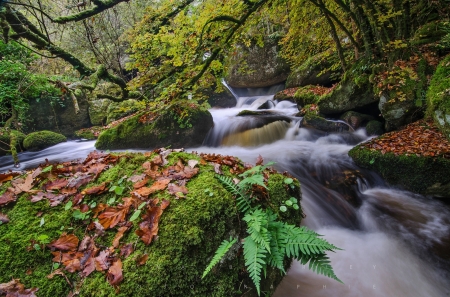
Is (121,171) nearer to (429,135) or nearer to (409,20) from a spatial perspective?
(429,135)

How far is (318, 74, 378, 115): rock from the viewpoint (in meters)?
7.38

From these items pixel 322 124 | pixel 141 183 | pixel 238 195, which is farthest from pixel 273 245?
pixel 322 124

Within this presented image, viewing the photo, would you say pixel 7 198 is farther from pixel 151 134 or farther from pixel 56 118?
pixel 56 118

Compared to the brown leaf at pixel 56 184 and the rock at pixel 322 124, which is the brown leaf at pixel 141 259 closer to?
the brown leaf at pixel 56 184

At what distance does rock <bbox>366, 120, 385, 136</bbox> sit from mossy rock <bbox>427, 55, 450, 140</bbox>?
3621 millimetres

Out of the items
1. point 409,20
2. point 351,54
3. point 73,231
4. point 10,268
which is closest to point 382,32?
point 409,20

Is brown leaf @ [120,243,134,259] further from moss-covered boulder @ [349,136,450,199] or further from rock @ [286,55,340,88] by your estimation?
rock @ [286,55,340,88]

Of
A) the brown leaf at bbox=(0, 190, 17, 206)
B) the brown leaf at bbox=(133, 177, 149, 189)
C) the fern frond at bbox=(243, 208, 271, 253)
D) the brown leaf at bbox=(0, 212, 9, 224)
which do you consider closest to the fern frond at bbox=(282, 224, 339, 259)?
the fern frond at bbox=(243, 208, 271, 253)

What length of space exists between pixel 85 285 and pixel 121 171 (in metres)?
1.17

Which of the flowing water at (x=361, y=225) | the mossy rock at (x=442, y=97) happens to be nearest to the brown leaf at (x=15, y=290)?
the flowing water at (x=361, y=225)

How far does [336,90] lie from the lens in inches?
325

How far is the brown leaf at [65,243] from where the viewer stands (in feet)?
5.82

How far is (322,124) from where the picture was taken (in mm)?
8297

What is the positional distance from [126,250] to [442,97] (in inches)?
188
